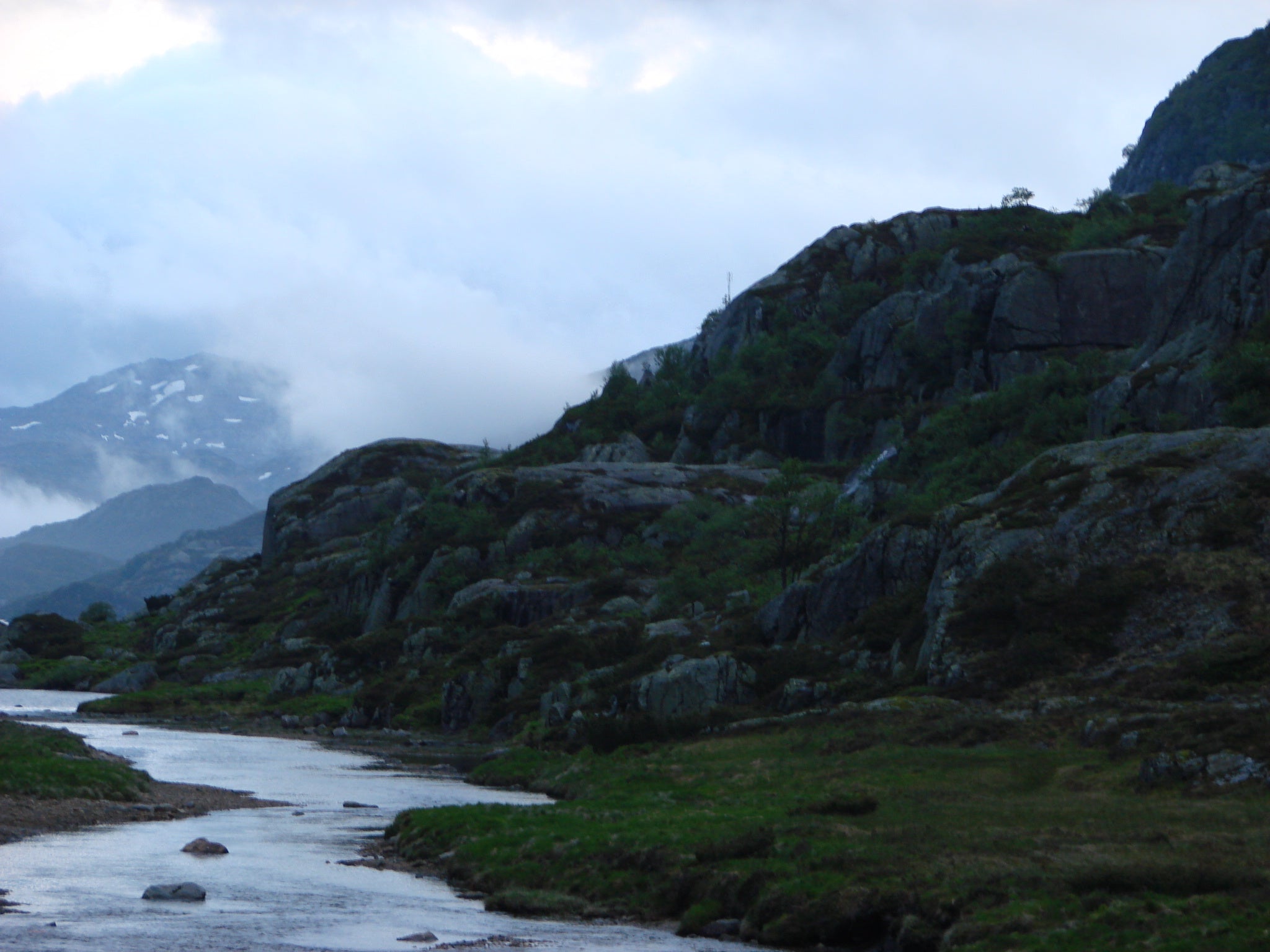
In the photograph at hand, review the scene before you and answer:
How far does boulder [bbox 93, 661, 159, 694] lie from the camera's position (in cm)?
17750

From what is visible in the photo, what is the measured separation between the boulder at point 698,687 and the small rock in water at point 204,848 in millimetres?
41151

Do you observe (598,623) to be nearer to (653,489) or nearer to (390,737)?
(390,737)

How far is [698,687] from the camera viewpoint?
8425 centimetres

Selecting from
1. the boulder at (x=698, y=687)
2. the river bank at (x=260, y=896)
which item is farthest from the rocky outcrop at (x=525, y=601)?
the river bank at (x=260, y=896)

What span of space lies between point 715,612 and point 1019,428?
44116 mm

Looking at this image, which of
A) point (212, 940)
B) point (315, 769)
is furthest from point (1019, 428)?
point (212, 940)

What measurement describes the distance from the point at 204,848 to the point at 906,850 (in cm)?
2570

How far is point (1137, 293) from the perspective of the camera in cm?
16662

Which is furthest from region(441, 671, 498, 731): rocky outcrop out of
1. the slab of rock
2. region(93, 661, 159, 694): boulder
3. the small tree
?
region(93, 661, 159, 694): boulder

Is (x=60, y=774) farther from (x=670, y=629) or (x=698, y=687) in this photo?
(x=670, y=629)

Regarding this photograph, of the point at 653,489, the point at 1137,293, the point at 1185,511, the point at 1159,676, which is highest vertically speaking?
the point at 1137,293

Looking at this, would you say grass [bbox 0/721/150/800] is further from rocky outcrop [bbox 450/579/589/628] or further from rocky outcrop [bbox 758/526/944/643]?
rocky outcrop [bbox 450/579/589/628]

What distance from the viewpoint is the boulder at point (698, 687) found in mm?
83125

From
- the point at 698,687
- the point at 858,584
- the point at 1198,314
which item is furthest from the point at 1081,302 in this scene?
the point at 698,687
